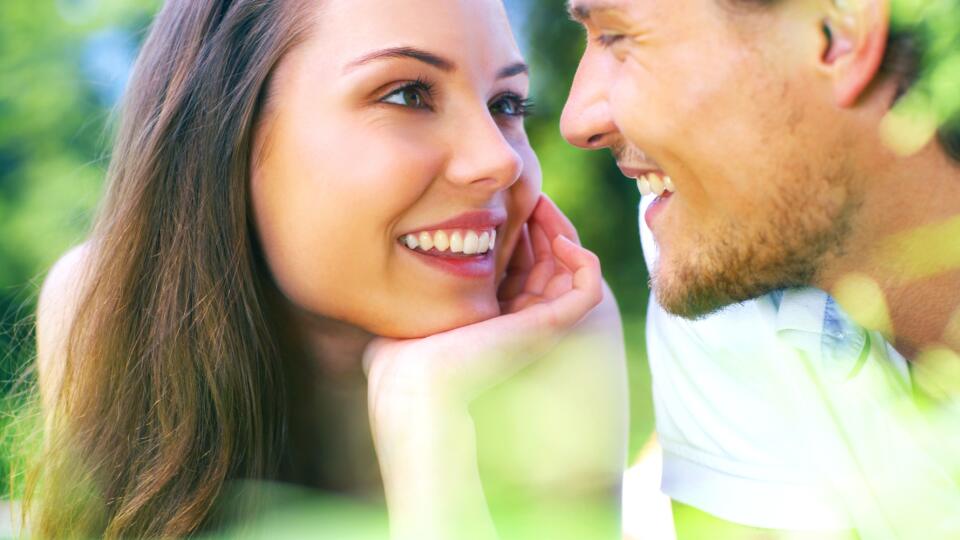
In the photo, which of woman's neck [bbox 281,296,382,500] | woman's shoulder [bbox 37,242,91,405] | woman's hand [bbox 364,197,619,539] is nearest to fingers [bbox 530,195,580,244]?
woman's hand [bbox 364,197,619,539]

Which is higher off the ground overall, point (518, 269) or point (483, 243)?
point (483, 243)

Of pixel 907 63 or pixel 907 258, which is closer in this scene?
pixel 907 63

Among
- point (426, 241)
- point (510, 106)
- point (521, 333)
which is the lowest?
point (521, 333)

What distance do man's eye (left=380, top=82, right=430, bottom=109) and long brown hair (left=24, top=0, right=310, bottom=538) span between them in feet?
0.83

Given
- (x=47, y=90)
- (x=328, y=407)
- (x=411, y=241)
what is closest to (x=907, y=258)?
(x=411, y=241)

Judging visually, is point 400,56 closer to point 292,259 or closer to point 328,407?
point 292,259

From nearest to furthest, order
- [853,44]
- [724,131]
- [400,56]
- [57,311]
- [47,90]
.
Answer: [853,44]
[724,131]
[400,56]
[57,311]
[47,90]

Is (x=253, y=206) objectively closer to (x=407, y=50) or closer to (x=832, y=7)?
(x=407, y=50)

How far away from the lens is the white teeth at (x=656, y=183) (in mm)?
2164

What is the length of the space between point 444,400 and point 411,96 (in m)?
0.69

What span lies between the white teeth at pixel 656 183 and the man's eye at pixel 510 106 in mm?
403

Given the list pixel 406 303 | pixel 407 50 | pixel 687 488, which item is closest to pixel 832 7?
pixel 407 50

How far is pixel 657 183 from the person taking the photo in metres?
2.18

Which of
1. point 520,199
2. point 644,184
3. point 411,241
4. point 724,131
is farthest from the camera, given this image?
point 520,199
